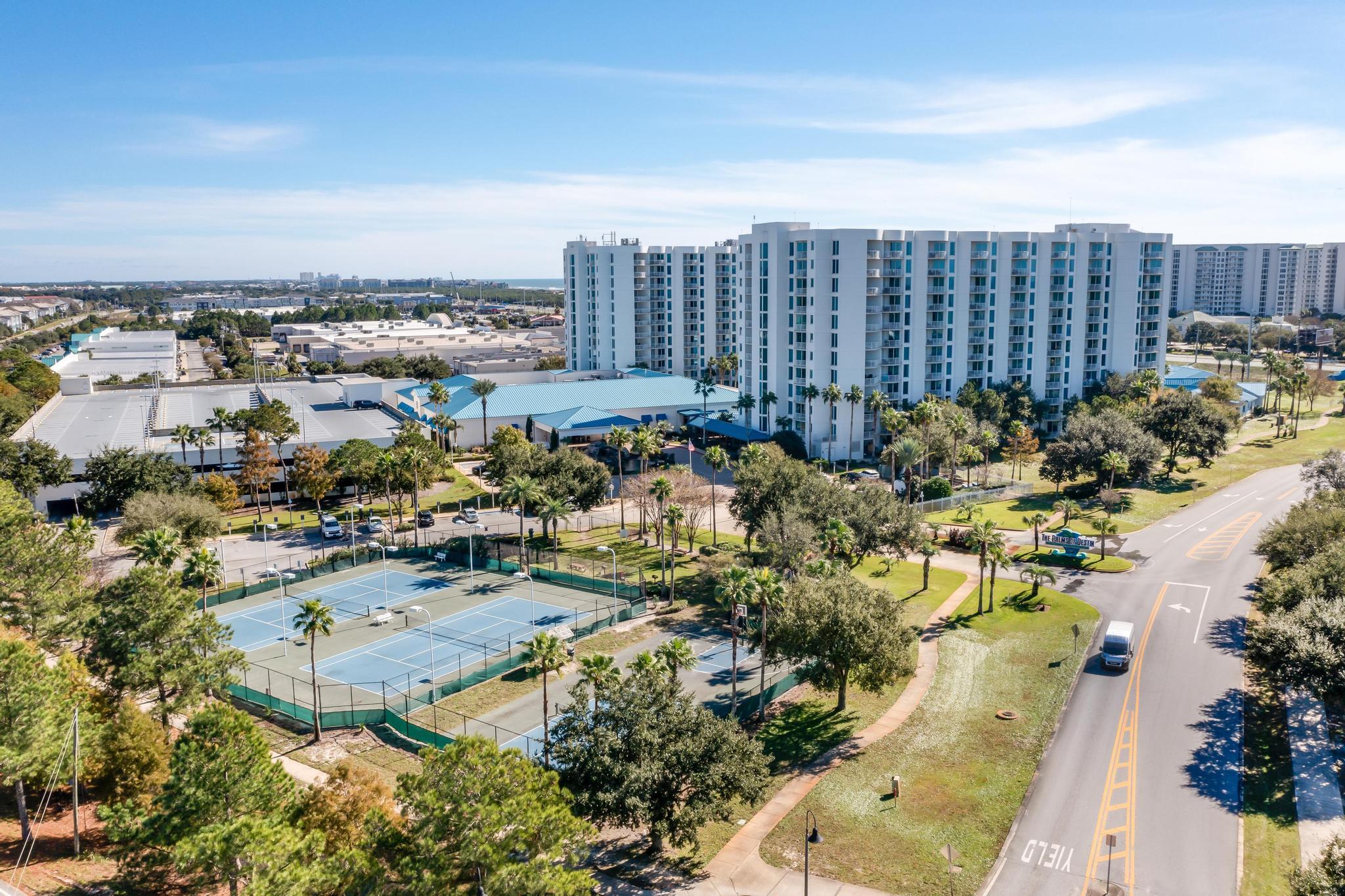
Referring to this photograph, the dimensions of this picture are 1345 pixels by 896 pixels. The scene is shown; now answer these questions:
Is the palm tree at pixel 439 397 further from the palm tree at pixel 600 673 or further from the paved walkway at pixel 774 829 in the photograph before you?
the palm tree at pixel 600 673

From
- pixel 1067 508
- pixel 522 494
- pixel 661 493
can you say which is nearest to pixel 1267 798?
pixel 1067 508

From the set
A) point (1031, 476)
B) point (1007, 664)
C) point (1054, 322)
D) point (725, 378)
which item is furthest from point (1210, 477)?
point (725, 378)

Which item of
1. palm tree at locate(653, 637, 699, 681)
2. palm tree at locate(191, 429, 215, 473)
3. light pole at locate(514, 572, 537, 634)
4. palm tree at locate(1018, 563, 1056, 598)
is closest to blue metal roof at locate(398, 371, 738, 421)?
palm tree at locate(191, 429, 215, 473)

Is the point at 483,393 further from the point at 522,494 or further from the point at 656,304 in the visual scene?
the point at 656,304

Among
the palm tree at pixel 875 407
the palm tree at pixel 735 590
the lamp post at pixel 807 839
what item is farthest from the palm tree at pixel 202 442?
the lamp post at pixel 807 839

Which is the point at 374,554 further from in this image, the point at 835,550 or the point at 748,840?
the point at 748,840

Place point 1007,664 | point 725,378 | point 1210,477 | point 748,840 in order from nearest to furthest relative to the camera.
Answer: point 748,840
point 1007,664
point 1210,477
point 725,378
